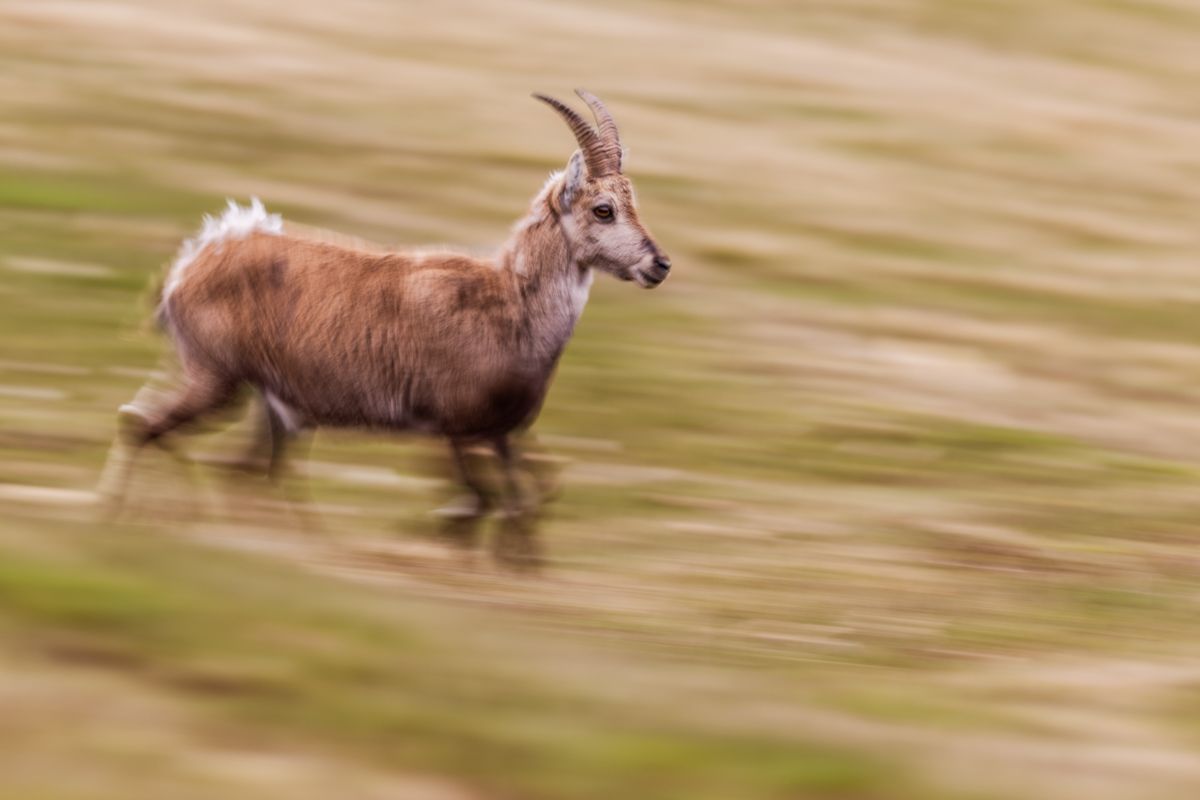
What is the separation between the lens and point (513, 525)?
10.1m

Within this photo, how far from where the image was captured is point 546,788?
5.64m

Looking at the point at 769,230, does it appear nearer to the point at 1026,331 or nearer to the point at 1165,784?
the point at 1026,331

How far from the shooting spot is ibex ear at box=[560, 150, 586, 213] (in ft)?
33.0

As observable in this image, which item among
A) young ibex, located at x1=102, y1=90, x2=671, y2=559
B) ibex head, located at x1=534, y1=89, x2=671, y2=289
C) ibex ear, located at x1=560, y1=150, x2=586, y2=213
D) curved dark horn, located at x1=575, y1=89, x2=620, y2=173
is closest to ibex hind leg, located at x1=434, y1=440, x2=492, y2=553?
young ibex, located at x1=102, y1=90, x2=671, y2=559

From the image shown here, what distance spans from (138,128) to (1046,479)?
35.0ft

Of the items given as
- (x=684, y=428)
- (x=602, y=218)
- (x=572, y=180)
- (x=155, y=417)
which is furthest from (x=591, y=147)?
(x=684, y=428)

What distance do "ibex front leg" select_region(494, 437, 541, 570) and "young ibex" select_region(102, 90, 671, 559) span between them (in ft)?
0.03

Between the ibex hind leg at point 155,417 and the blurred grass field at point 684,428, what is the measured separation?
242 mm

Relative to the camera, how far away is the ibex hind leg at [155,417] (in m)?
9.96

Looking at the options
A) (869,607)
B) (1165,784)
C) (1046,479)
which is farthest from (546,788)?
(1046,479)

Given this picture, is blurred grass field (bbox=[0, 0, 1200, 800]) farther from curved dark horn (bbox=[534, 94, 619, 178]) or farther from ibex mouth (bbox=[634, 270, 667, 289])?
curved dark horn (bbox=[534, 94, 619, 178])

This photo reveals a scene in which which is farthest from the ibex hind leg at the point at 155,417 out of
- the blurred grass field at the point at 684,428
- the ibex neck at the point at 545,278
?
the ibex neck at the point at 545,278

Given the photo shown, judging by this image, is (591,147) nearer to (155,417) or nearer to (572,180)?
(572,180)

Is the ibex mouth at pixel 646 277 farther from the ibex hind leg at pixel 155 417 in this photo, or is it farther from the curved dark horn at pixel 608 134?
the ibex hind leg at pixel 155 417
